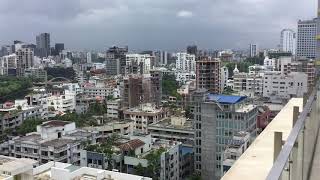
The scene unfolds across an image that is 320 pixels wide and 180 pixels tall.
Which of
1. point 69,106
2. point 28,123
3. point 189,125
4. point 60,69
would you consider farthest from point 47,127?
point 60,69

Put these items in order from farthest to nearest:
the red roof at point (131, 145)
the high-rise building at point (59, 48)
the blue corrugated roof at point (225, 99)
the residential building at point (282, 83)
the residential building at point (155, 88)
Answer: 1. the high-rise building at point (59, 48)
2. the residential building at point (155, 88)
3. the residential building at point (282, 83)
4. the blue corrugated roof at point (225, 99)
5. the red roof at point (131, 145)

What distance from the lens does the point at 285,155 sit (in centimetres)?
80

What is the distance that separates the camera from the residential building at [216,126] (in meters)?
8.16

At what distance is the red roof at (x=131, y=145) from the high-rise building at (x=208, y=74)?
23.2 ft

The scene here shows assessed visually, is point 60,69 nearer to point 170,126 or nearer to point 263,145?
point 170,126

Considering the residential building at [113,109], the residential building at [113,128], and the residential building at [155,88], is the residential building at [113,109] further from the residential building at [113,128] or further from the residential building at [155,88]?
the residential building at [113,128]

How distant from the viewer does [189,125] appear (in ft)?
33.2

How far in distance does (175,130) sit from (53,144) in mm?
3166

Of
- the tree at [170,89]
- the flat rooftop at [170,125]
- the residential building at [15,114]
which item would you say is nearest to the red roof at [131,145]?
the flat rooftop at [170,125]

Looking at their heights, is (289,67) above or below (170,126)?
above

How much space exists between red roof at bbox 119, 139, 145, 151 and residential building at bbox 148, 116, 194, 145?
1.94 m

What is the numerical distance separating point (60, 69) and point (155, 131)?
813 inches

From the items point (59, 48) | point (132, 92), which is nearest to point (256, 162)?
point (132, 92)

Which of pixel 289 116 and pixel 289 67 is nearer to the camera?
pixel 289 116
